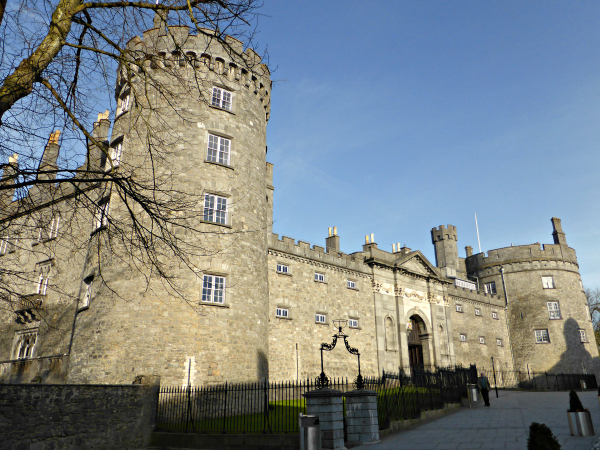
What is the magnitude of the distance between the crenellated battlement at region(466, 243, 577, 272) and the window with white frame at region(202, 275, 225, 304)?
4072 cm

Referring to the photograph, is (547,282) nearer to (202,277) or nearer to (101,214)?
(202,277)

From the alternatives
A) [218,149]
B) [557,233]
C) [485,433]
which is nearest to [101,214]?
[218,149]

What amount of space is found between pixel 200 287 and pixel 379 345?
18.1m

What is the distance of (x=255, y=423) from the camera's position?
1534 cm

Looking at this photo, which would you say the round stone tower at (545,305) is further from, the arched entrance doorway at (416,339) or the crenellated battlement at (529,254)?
the arched entrance doorway at (416,339)

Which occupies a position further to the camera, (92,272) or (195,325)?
(92,272)

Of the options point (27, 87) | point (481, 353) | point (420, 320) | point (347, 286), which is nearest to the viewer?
point (27, 87)

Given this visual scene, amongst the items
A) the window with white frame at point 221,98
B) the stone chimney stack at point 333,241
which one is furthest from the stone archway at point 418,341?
the window with white frame at point 221,98

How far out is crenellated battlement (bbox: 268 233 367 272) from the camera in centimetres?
2730

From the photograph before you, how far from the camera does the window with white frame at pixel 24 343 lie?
25.1 metres

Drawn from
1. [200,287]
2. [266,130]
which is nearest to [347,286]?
[266,130]

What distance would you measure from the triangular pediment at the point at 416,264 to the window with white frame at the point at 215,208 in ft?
63.9

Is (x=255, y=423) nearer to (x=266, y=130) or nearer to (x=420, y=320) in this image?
(x=266, y=130)

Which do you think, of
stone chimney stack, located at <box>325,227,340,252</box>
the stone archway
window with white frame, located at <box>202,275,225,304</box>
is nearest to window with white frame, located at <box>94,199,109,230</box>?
window with white frame, located at <box>202,275,225,304</box>
